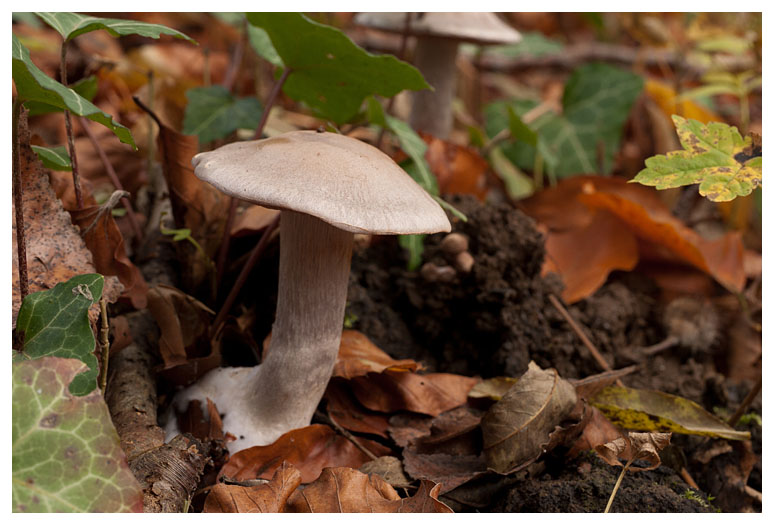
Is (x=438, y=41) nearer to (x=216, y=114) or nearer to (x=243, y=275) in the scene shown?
(x=216, y=114)

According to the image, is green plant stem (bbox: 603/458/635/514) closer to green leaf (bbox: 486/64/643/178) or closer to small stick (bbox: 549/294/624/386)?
small stick (bbox: 549/294/624/386)

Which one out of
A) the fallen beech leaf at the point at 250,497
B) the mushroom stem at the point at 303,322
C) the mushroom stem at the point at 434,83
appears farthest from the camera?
the mushroom stem at the point at 434,83

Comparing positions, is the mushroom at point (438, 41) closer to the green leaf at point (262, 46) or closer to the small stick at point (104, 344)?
the green leaf at point (262, 46)

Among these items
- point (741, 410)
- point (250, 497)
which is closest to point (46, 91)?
point (250, 497)

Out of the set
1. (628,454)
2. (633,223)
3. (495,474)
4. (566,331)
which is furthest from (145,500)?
(633,223)

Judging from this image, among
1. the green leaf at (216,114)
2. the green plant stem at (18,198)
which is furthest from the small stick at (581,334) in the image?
the green plant stem at (18,198)

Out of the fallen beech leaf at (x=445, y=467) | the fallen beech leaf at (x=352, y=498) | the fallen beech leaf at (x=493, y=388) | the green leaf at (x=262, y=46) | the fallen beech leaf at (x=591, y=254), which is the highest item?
the green leaf at (x=262, y=46)
